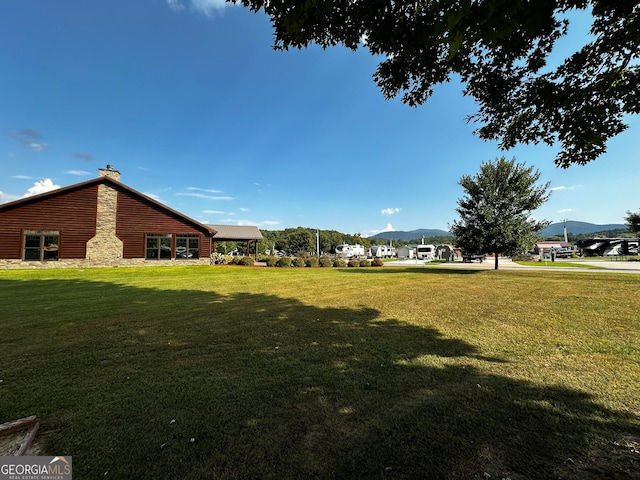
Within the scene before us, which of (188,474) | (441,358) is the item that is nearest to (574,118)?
(441,358)

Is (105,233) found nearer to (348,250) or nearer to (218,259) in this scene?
(218,259)

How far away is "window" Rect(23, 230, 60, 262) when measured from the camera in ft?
67.2

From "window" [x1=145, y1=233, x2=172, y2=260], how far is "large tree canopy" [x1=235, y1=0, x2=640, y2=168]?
2494 cm

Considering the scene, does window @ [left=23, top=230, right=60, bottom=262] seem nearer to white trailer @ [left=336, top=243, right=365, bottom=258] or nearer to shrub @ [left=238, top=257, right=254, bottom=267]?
shrub @ [left=238, top=257, right=254, bottom=267]

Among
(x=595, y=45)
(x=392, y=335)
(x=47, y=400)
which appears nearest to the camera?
(x=47, y=400)

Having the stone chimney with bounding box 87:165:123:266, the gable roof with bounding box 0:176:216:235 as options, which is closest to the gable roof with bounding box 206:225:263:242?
the gable roof with bounding box 0:176:216:235

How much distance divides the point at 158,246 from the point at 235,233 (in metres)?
10.6

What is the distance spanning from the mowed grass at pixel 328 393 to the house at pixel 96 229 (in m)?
18.1

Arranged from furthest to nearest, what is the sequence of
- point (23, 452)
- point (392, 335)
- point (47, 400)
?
point (392, 335)
point (47, 400)
point (23, 452)

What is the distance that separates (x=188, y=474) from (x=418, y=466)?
6.20ft

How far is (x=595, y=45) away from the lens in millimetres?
4082

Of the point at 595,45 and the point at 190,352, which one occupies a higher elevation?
the point at 595,45

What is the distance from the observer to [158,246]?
957 inches

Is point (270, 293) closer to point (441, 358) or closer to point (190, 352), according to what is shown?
point (190, 352)
